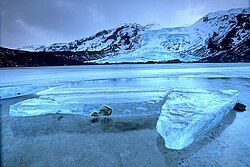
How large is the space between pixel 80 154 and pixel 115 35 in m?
170

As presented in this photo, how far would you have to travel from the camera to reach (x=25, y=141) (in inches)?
151

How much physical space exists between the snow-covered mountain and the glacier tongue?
66862 millimetres

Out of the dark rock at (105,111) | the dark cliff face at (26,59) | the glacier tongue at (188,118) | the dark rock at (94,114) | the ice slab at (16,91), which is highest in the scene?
the glacier tongue at (188,118)

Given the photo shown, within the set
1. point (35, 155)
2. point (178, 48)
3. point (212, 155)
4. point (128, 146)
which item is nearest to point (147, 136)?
point (128, 146)

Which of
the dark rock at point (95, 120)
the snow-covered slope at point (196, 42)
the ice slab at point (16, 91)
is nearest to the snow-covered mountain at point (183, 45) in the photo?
the snow-covered slope at point (196, 42)

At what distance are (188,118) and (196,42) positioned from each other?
122 m

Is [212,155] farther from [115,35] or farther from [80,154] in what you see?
[115,35]

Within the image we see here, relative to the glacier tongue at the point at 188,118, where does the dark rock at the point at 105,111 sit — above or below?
below

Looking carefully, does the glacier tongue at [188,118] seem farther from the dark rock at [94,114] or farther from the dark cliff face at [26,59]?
the dark cliff face at [26,59]

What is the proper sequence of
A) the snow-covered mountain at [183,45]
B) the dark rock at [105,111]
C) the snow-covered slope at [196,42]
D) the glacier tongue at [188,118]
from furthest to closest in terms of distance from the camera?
the snow-covered slope at [196,42]
the snow-covered mountain at [183,45]
the dark rock at [105,111]
the glacier tongue at [188,118]

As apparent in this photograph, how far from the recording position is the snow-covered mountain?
80250 millimetres

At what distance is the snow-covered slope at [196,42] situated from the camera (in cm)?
8419

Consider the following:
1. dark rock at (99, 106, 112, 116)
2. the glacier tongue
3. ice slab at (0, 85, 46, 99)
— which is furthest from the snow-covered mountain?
the glacier tongue

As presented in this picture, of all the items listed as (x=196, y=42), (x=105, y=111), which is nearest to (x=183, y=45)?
(x=196, y=42)
